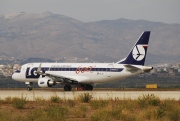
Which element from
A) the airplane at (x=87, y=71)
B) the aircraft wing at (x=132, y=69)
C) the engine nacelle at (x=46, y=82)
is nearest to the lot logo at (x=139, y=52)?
the airplane at (x=87, y=71)

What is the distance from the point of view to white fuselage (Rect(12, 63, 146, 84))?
214 feet

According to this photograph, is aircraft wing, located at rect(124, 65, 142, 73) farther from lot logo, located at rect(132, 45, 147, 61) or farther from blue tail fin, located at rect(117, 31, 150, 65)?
lot logo, located at rect(132, 45, 147, 61)

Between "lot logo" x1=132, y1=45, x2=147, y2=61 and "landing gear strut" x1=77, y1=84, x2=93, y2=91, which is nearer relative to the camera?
"lot logo" x1=132, y1=45, x2=147, y2=61

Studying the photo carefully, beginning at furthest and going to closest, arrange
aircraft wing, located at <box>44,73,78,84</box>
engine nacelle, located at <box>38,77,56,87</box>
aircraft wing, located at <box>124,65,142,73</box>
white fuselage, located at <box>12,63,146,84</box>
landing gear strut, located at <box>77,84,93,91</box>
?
1. landing gear strut, located at <box>77,84,93,91</box>
2. white fuselage, located at <box>12,63,146,84</box>
3. engine nacelle, located at <box>38,77,56,87</box>
4. aircraft wing, located at <box>44,73,78,84</box>
5. aircraft wing, located at <box>124,65,142,73</box>

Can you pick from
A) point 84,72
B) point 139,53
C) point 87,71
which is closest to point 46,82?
point 84,72

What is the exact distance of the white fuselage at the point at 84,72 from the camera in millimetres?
65250

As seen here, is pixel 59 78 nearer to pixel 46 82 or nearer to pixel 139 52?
pixel 46 82

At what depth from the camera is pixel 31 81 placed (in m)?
70.4

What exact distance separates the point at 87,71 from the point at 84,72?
38 cm

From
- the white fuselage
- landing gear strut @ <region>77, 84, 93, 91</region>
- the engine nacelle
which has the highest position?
the white fuselage

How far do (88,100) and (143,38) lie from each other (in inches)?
964

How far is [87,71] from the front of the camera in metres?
67.4

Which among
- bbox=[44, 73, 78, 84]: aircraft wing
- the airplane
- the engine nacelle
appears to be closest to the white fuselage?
the airplane

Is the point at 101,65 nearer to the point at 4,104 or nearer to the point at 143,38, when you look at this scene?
the point at 143,38
